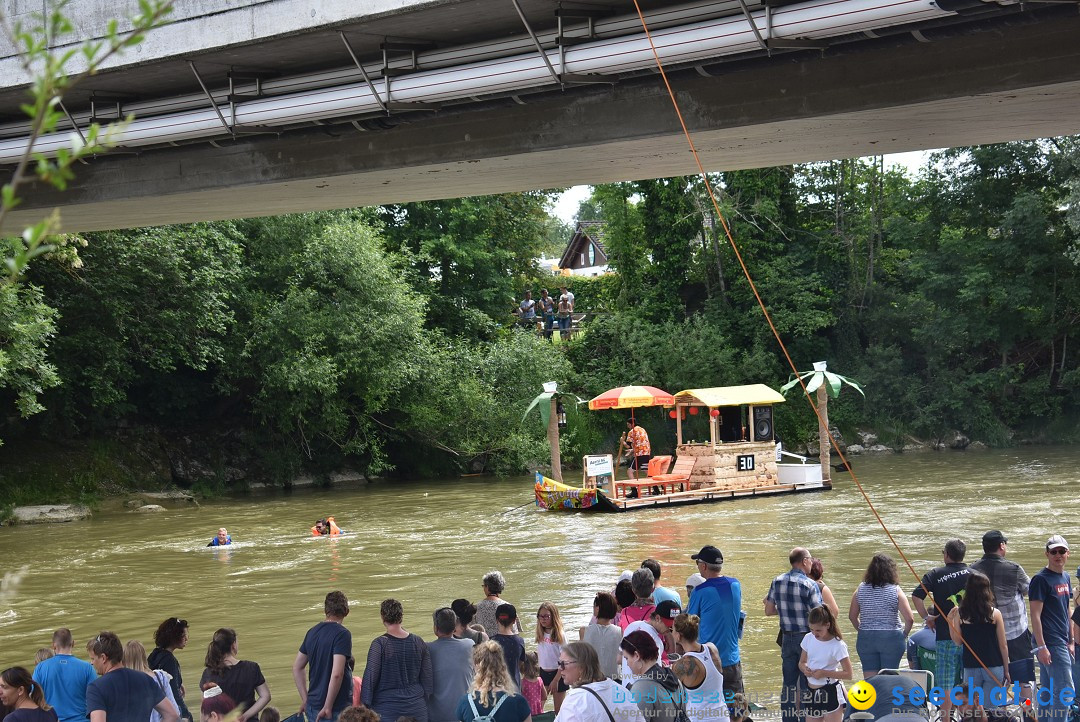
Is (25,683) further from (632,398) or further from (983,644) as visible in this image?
(632,398)

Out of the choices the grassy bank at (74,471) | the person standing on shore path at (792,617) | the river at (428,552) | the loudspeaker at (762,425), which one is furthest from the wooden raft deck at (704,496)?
the person standing on shore path at (792,617)

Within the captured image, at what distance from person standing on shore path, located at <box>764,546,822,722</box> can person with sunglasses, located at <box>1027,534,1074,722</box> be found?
4.85 feet

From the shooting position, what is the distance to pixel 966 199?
4700 centimetres

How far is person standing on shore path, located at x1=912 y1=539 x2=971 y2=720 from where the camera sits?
7.86m

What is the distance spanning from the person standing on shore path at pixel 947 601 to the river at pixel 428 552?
3202 millimetres

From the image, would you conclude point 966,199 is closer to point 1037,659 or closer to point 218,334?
point 218,334

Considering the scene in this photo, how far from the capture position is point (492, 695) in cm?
639

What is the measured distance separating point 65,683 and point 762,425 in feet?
88.6

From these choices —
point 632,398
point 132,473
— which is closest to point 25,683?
point 632,398

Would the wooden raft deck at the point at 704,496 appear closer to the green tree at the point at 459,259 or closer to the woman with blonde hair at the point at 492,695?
the green tree at the point at 459,259

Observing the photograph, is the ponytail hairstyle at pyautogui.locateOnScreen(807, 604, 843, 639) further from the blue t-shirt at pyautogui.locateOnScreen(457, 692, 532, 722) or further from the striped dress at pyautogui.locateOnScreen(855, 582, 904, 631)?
the blue t-shirt at pyautogui.locateOnScreen(457, 692, 532, 722)

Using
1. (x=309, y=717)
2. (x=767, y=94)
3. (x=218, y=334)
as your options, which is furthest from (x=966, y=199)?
(x=309, y=717)

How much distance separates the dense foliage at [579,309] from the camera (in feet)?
113

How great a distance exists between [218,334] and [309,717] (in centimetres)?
3081
